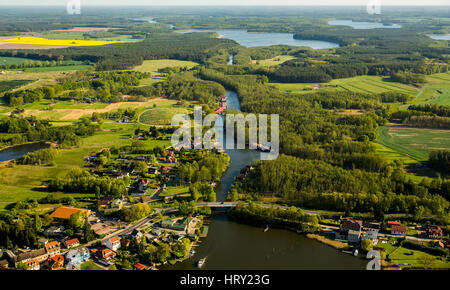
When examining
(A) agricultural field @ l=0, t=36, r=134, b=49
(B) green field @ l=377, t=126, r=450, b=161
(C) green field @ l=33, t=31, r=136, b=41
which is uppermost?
(C) green field @ l=33, t=31, r=136, b=41

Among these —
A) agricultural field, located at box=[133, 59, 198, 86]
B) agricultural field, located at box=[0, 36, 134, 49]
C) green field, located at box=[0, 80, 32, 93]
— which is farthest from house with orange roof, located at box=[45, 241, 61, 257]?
agricultural field, located at box=[0, 36, 134, 49]

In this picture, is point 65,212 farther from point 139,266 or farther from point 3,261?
point 139,266

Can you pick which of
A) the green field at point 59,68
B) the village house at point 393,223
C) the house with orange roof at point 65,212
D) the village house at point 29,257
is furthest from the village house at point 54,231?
the green field at point 59,68

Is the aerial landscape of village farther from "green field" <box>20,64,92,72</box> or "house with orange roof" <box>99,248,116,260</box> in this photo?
"green field" <box>20,64,92,72</box>

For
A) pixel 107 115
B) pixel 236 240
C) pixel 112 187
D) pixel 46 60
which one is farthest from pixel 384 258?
pixel 46 60

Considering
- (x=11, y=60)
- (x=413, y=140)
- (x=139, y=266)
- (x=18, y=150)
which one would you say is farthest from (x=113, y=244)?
(x=11, y=60)

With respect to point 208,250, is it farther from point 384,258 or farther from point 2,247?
point 2,247
